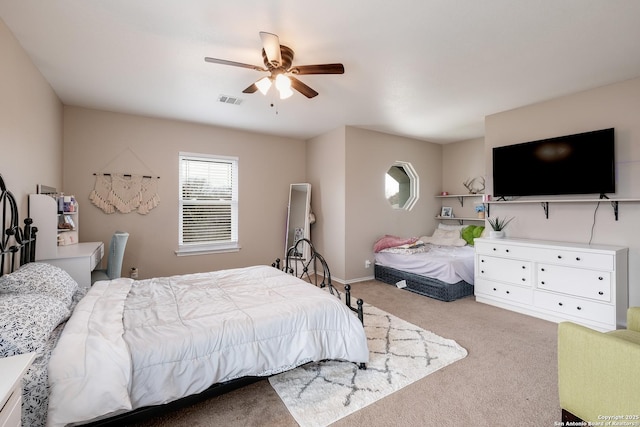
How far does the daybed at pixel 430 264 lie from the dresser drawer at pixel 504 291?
8.9 inches

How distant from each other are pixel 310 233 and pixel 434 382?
349 cm

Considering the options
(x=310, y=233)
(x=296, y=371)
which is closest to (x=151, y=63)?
(x=296, y=371)

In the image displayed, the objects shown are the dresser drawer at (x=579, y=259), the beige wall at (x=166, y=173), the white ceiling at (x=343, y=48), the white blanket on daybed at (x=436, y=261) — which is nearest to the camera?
the white ceiling at (x=343, y=48)

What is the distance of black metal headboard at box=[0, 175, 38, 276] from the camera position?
6.79 feet

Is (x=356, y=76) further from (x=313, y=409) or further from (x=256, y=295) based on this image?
(x=313, y=409)

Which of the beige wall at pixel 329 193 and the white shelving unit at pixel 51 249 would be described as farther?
the beige wall at pixel 329 193

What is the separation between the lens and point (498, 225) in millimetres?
3820

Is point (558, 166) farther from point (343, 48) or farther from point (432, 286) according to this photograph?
point (343, 48)

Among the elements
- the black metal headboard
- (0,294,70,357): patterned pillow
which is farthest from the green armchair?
the black metal headboard

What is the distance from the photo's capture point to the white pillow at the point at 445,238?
5078mm

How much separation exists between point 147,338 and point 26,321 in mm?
525

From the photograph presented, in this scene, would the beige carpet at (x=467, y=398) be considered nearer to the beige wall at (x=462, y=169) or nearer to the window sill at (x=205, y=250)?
the window sill at (x=205, y=250)

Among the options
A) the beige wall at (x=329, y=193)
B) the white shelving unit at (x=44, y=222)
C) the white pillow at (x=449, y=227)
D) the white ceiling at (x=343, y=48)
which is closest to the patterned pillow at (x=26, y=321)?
the white shelving unit at (x=44, y=222)

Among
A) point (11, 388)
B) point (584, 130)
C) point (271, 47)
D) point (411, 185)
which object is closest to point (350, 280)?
point (411, 185)
